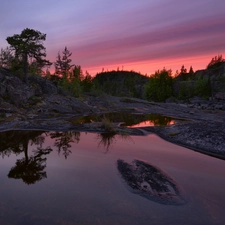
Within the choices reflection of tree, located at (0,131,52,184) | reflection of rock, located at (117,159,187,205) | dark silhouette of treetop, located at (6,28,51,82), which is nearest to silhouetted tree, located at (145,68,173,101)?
dark silhouette of treetop, located at (6,28,51,82)

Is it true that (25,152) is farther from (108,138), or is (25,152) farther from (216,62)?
(216,62)

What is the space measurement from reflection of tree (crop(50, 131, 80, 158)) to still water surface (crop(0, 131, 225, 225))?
0.56 feet

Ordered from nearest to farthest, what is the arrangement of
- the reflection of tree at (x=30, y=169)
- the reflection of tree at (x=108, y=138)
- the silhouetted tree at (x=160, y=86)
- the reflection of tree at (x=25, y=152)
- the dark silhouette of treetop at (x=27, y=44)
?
the reflection of tree at (x=30, y=169)
the reflection of tree at (x=25, y=152)
the reflection of tree at (x=108, y=138)
the dark silhouette of treetop at (x=27, y=44)
the silhouetted tree at (x=160, y=86)

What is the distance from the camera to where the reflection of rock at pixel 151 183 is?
407 inches

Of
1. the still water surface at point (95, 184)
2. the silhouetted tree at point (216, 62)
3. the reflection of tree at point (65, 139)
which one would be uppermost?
the silhouetted tree at point (216, 62)

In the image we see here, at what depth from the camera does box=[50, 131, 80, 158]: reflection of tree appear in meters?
19.2

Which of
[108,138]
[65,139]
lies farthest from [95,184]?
[65,139]

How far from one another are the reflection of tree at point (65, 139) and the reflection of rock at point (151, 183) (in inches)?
255

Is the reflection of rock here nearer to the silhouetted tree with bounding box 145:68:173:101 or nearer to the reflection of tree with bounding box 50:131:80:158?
the reflection of tree with bounding box 50:131:80:158

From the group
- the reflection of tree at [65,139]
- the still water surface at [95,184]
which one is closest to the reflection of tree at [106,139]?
the still water surface at [95,184]

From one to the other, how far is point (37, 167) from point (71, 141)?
25.7 feet

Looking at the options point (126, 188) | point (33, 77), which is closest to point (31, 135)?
point (126, 188)

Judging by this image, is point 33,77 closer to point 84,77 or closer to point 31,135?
point 31,135

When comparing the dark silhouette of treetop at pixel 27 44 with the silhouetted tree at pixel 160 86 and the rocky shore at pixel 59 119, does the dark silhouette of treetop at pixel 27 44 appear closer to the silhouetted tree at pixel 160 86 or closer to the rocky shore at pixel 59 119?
the rocky shore at pixel 59 119
